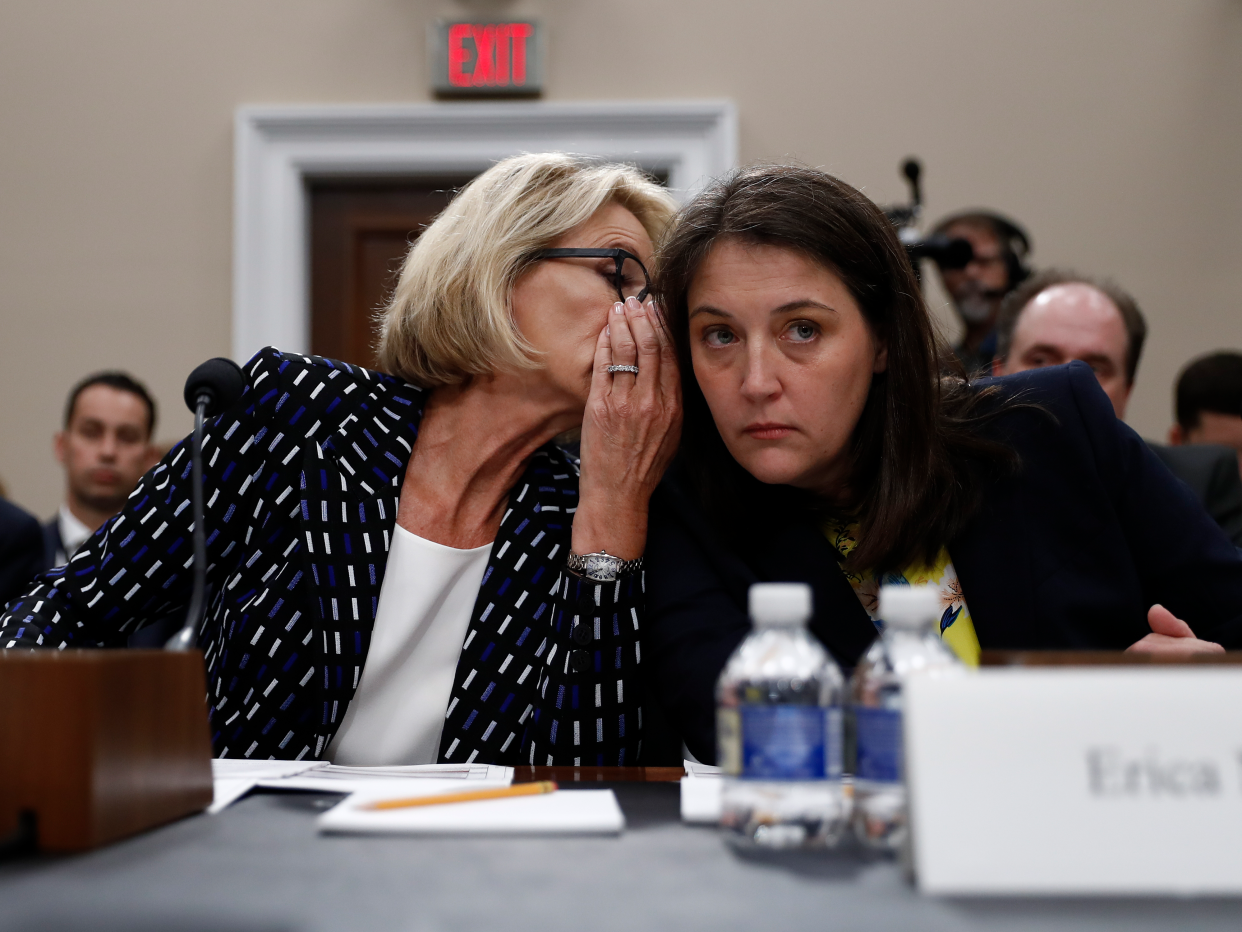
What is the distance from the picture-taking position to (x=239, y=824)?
30.9 inches

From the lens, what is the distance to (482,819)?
2.49 feet

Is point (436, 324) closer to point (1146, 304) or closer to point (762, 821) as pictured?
point (762, 821)

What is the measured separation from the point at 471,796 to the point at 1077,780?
424 mm

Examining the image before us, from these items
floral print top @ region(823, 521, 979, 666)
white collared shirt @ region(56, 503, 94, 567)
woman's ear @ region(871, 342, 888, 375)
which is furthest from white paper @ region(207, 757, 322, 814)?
white collared shirt @ region(56, 503, 94, 567)

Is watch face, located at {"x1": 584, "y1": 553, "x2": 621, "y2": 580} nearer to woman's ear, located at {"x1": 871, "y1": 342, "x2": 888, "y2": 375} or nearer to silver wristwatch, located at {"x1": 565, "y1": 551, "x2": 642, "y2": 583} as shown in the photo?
silver wristwatch, located at {"x1": 565, "y1": 551, "x2": 642, "y2": 583}

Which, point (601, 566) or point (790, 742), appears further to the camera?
point (601, 566)

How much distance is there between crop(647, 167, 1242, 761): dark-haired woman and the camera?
123 centimetres

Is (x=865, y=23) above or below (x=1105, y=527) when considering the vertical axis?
above

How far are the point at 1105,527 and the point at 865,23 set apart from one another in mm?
2600

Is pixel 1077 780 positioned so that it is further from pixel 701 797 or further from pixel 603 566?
pixel 603 566

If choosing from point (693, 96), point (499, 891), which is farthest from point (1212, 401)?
point (499, 891)

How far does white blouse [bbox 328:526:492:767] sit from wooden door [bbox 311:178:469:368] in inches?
89.0

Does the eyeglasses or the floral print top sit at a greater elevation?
the eyeglasses

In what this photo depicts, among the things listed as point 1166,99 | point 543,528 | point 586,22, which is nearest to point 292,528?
point 543,528
